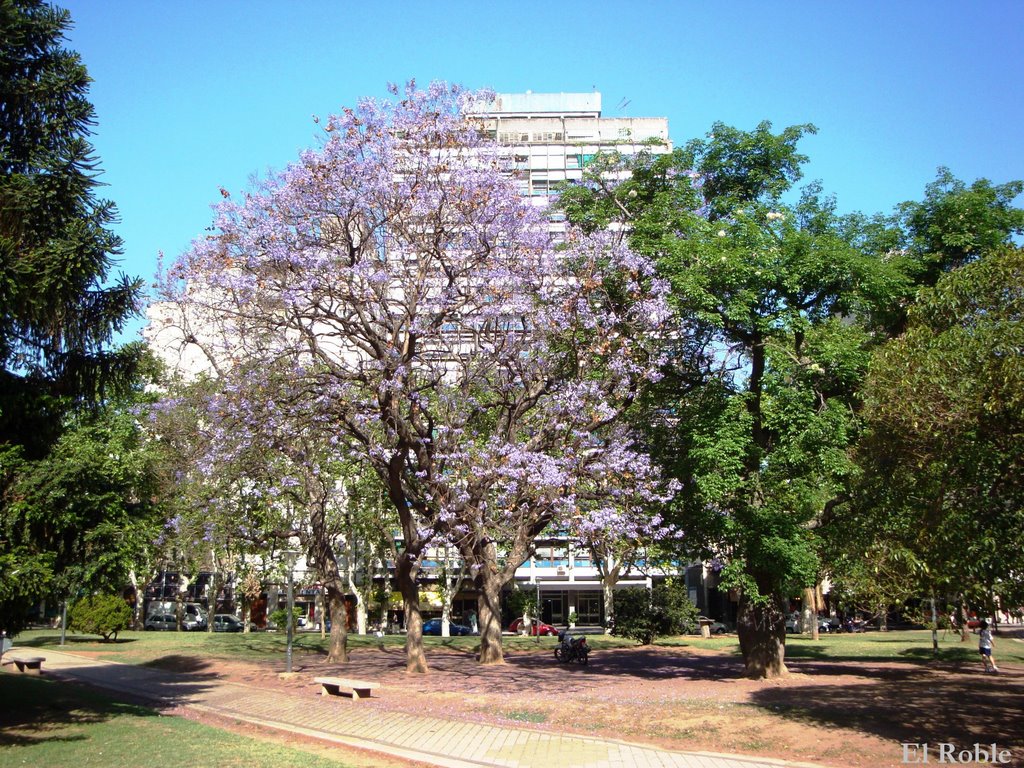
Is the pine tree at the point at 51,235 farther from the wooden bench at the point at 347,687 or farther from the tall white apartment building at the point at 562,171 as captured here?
the tall white apartment building at the point at 562,171

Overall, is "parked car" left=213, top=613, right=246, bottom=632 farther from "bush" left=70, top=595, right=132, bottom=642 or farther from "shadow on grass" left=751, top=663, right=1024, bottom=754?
"shadow on grass" left=751, top=663, right=1024, bottom=754

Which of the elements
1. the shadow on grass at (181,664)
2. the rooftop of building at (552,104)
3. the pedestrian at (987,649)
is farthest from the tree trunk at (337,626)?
the rooftop of building at (552,104)

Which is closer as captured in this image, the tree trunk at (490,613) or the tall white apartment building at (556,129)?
the tree trunk at (490,613)

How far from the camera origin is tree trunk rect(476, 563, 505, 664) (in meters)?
22.9

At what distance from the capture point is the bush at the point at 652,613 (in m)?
34.0

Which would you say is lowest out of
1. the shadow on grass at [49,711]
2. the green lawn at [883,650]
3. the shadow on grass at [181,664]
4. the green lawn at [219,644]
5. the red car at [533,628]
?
the red car at [533,628]

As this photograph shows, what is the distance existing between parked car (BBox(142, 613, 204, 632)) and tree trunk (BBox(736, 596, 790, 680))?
3907 cm

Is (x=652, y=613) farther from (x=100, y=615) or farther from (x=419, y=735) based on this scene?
(x=419, y=735)

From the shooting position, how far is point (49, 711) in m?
13.7

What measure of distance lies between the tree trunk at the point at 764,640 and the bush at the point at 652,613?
14.3 m

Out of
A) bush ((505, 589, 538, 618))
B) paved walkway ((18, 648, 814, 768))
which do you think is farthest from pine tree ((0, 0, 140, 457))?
bush ((505, 589, 538, 618))

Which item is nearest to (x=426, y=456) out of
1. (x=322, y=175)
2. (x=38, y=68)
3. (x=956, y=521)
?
(x=322, y=175)

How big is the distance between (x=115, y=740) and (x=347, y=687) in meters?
5.99

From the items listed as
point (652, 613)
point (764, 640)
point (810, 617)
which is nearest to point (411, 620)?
point (764, 640)
